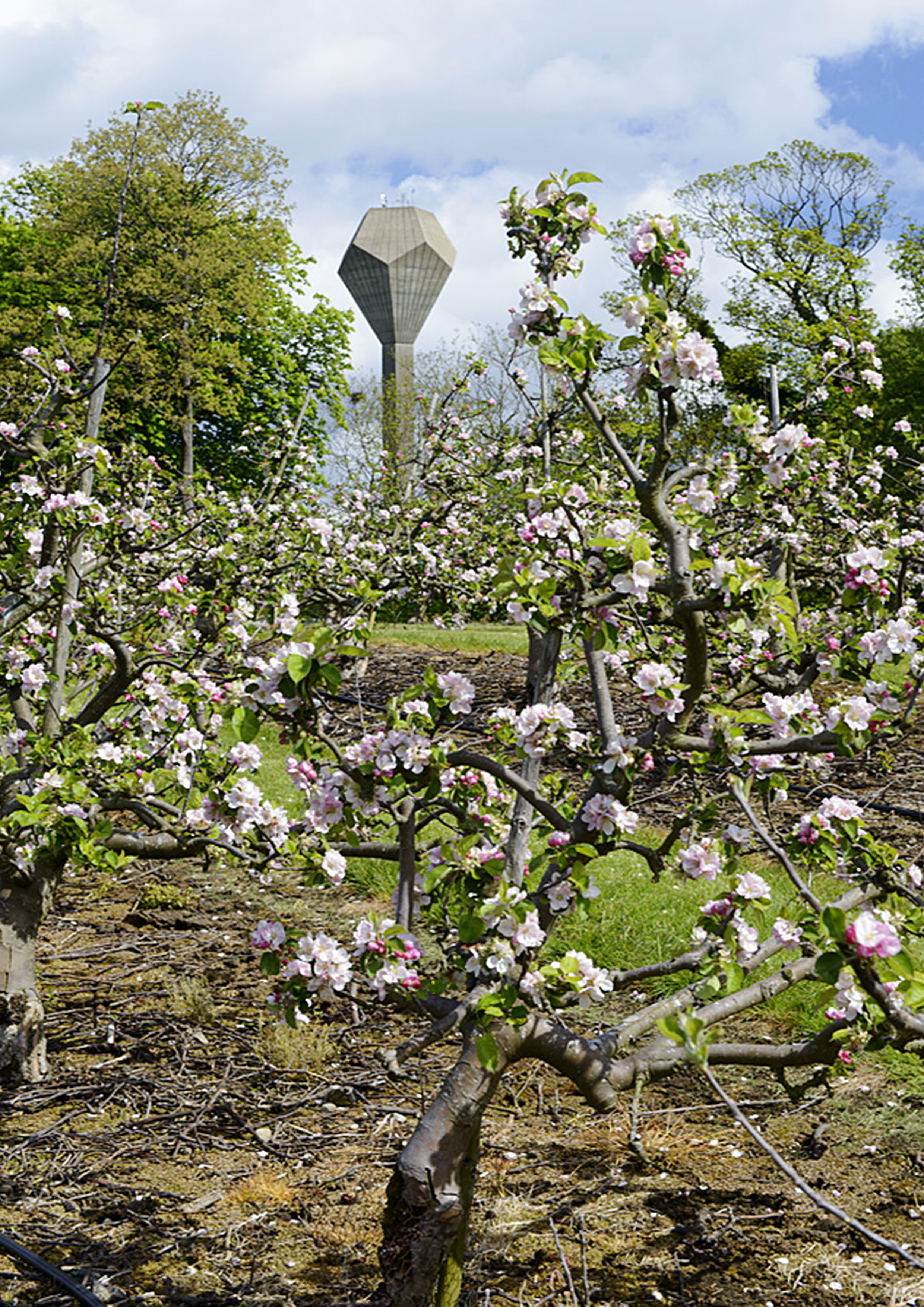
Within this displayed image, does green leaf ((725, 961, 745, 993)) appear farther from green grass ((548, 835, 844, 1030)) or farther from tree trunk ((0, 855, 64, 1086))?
tree trunk ((0, 855, 64, 1086))

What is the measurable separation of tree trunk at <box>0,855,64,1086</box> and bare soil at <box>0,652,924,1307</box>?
0.48ft

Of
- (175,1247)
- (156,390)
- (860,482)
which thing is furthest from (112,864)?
(156,390)

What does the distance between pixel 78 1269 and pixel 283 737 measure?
5.72ft

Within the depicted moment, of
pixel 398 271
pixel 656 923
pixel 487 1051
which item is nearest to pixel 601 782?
pixel 487 1051

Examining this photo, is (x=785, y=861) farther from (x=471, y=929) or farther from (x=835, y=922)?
(x=471, y=929)

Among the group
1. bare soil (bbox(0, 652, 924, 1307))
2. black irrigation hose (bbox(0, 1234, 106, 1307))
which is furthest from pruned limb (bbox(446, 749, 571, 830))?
black irrigation hose (bbox(0, 1234, 106, 1307))

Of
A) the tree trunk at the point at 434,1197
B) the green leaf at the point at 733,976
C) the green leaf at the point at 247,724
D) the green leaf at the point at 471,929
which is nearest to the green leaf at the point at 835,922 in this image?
the green leaf at the point at 733,976

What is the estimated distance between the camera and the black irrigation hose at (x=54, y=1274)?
2.52 metres

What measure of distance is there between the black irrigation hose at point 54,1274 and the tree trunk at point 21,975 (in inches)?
50.2

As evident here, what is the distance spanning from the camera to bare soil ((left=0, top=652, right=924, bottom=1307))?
2801 millimetres

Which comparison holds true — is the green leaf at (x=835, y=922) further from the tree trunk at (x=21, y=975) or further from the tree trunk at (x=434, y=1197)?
the tree trunk at (x=21, y=975)

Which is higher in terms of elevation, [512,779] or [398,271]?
[398,271]

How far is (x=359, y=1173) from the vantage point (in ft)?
11.0

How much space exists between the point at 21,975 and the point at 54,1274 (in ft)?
5.40
